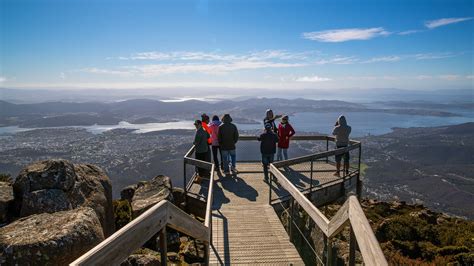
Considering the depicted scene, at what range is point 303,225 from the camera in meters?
9.95

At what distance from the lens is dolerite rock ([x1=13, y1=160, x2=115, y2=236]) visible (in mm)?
6180

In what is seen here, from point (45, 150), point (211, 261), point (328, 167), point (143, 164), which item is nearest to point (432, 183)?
point (143, 164)

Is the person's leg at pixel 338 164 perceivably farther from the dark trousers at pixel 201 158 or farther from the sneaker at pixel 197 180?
the sneaker at pixel 197 180

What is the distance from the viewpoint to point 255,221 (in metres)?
7.65

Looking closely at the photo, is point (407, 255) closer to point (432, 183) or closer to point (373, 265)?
point (373, 265)

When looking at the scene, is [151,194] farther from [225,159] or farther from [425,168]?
[425,168]

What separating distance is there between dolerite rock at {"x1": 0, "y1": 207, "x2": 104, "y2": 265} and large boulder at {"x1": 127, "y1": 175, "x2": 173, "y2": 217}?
12.4ft

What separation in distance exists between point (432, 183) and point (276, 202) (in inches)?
4803

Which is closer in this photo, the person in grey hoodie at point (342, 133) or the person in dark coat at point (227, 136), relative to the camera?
the person in dark coat at point (227, 136)

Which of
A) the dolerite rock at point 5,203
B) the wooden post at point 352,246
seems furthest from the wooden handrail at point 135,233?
the dolerite rock at point 5,203

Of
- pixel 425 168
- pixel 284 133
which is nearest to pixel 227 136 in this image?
pixel 284 133

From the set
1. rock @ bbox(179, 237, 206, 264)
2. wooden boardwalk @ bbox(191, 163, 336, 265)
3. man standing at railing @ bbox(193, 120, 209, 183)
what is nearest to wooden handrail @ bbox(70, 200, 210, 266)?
wooden boardwalk @ bbox(191, 163, 336, 265)

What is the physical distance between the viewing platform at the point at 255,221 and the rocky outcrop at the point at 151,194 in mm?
695

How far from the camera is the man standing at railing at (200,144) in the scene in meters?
10.6
